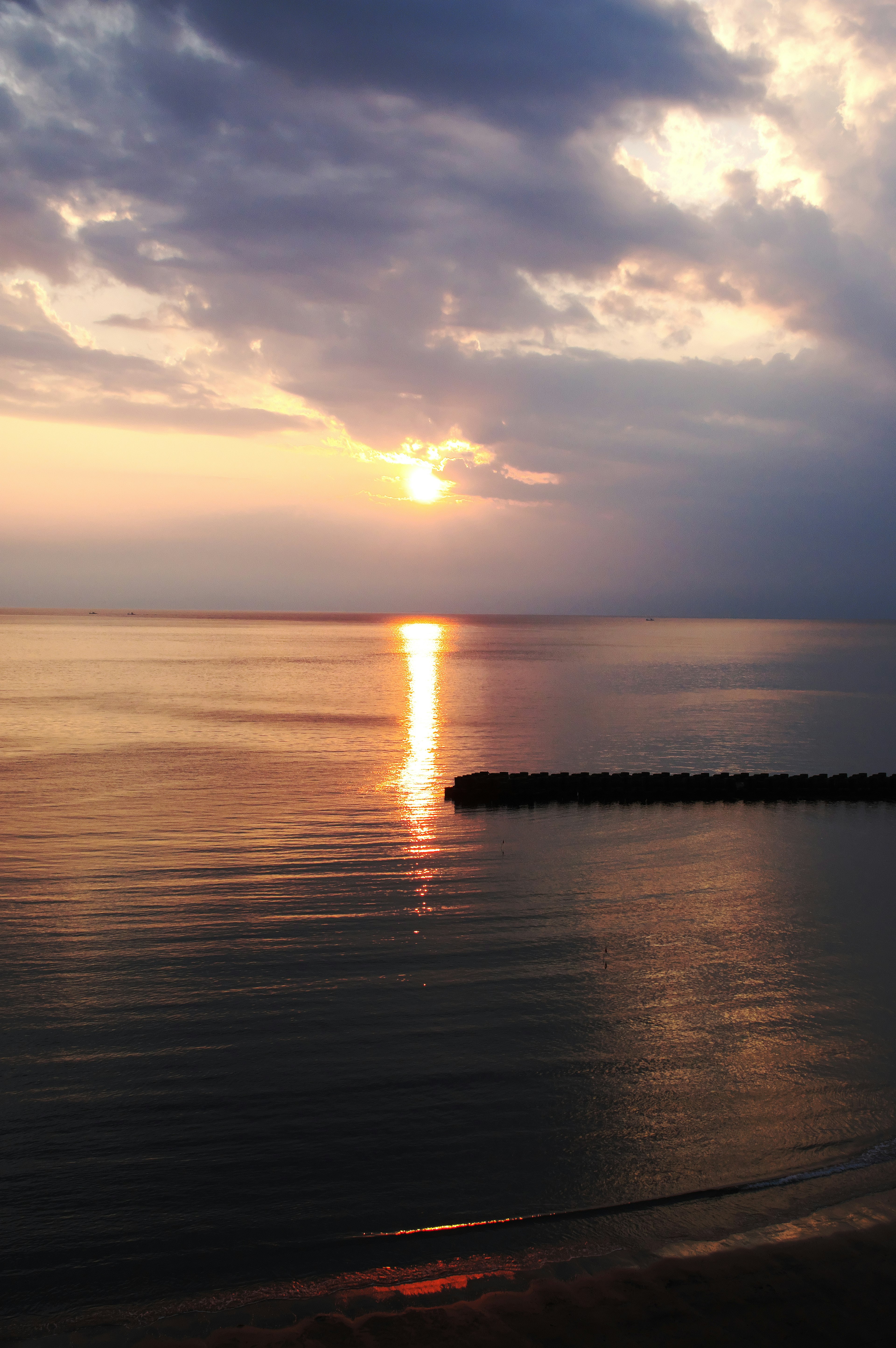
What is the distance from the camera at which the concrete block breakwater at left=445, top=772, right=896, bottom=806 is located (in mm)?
27359

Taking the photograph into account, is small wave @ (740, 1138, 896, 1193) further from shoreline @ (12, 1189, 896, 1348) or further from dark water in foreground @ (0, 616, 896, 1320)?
shoreline @ (12, 1189, 896, 1348)

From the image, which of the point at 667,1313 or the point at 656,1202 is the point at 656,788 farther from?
the point at 667,1313

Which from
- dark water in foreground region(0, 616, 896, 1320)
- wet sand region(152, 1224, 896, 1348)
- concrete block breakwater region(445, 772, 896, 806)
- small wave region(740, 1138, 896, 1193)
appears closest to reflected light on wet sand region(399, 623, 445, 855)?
dark water in foreground region(0, 616, 896, 1320)

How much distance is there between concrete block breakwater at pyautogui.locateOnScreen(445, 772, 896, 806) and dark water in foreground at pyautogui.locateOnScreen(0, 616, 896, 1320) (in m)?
1.12

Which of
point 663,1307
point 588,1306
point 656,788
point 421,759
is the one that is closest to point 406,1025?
point 588,1306

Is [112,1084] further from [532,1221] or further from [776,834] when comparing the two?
[776,834]

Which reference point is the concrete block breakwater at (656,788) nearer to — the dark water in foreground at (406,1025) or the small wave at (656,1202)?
the dark water in foreground at (406,1025)

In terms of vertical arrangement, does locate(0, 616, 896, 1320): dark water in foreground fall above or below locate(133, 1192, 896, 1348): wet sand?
above

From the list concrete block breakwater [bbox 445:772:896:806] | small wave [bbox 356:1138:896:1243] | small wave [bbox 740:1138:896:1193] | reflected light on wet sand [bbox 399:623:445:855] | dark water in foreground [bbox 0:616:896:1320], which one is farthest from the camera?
concrete block breakwater [bbox 445:772:896:806]

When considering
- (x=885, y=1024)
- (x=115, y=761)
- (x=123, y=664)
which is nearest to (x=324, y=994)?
(x=885, y=1024)

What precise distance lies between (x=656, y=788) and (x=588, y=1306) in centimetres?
2322

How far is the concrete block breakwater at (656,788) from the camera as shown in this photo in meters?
27.4

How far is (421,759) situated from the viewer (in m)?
34.8

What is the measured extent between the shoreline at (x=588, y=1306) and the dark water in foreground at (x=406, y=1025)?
0.32 m
